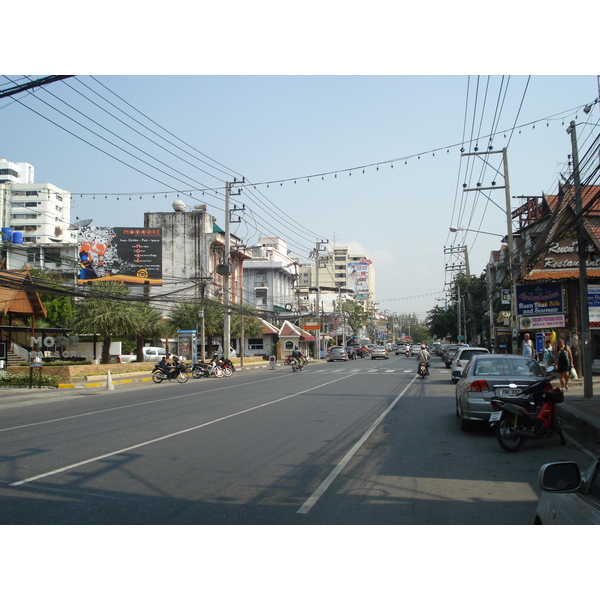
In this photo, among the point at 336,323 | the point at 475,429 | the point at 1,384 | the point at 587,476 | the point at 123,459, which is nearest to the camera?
the point at 587,476

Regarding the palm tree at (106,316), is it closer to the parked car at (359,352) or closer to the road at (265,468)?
the road at (265,468)

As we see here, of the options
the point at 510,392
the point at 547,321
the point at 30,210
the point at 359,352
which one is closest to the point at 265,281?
the point at 359,352

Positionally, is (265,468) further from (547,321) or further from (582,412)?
(547,321)

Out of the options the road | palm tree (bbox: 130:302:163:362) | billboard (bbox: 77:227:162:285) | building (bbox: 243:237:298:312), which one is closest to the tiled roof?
palm tree (bbox: 130:302:163:362)

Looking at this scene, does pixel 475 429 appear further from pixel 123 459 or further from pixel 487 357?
pixel 123 459

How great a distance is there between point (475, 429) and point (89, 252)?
5207 centimetres

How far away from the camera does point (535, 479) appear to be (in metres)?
7.46

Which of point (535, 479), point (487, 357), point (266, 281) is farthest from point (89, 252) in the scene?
point (535, 479)

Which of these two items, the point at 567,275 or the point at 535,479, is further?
the point at 567,275

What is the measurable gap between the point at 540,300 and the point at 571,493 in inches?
997

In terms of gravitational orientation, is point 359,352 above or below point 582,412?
below

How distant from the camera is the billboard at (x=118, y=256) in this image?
2232 inches

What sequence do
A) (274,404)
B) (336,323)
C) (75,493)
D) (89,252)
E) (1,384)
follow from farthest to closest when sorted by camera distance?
1. (336,323)
2. (89,252)
3. (1,384)
4. (274,404)
5. (75,493)

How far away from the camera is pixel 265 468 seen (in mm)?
8055
